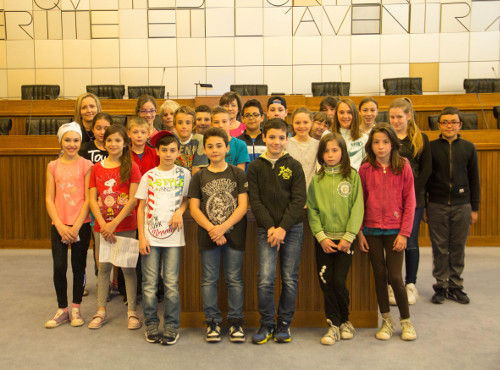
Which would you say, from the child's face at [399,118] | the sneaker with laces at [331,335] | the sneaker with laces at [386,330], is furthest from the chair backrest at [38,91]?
the sneaker with laces at [386,330]

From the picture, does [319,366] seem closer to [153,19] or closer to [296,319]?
[296,319]

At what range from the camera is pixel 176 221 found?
2598 mm

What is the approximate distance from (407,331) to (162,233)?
1450mm

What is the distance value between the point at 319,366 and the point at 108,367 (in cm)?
101

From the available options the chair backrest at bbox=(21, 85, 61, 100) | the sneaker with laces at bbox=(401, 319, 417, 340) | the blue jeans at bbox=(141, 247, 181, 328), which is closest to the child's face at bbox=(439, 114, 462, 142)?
the sneaker with laces at bbox=(401, 319, 417, 340)

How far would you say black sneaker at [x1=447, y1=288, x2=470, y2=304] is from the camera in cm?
323

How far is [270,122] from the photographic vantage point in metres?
2.66

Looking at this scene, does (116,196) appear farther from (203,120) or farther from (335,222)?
(335,222)

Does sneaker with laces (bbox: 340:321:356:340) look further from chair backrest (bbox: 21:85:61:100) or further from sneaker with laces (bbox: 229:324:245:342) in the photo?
chair backrest (bbox: 21:85:61:100)

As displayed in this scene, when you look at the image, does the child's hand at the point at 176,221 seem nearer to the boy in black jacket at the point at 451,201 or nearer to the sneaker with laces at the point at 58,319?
the sneaker with laces at the point at 58,319

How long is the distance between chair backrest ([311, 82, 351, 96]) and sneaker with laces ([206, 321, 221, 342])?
593 centimetres

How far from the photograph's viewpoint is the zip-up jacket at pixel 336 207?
2596 mm

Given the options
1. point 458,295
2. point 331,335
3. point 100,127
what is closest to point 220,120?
point 100,127

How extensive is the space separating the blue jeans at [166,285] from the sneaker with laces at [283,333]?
56 centimetres
